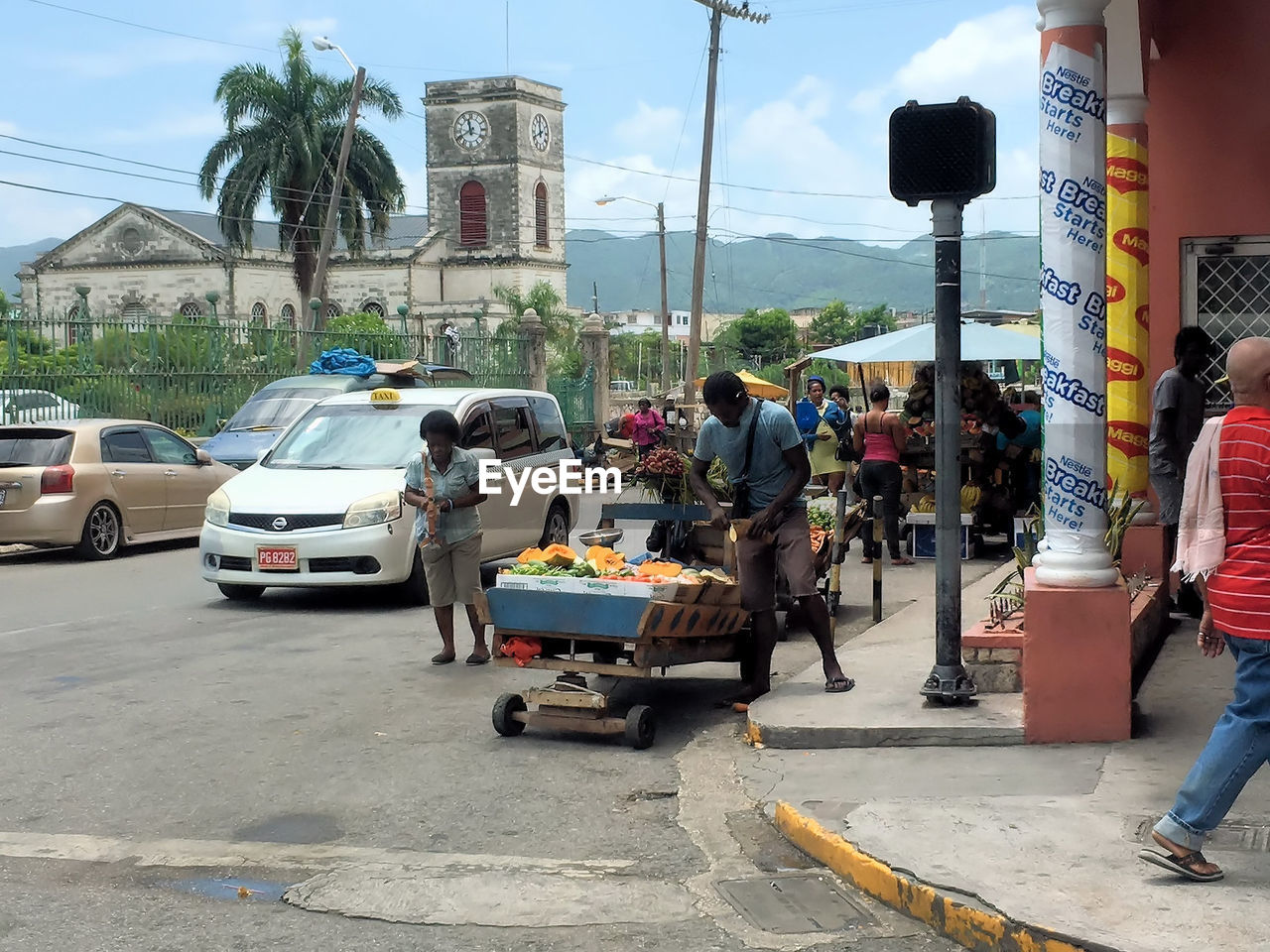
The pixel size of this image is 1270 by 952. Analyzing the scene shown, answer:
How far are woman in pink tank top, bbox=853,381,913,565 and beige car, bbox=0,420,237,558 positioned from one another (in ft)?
26.2

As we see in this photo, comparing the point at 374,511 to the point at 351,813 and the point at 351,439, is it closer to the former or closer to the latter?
the point at 351,439

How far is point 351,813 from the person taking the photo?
6.16 meters

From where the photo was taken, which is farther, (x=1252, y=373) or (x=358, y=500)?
(x=358, y=500)

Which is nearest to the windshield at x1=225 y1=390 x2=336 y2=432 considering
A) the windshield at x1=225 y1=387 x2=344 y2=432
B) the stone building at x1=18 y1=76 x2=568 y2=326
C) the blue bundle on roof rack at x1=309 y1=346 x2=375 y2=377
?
the windshield at x1=225 y1=387 x2=344 y2=432

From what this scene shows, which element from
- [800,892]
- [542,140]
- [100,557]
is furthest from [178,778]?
[542,140]

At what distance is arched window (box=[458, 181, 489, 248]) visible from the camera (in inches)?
3947

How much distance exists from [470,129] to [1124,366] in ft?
311

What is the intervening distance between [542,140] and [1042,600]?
322 ft

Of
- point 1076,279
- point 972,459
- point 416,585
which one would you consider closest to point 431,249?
point 972,459

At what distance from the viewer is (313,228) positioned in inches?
2384

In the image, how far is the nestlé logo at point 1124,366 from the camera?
9.85m

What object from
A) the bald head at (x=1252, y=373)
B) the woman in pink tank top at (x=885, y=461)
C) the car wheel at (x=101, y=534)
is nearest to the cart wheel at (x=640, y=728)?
the bald head at (x=1252, y=373)

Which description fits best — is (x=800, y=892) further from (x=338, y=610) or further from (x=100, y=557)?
(x=100, y=557)

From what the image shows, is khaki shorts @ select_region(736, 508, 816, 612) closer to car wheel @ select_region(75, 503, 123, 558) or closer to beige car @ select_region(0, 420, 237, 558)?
beige car @ select_region(0, 420, 237, 558)
